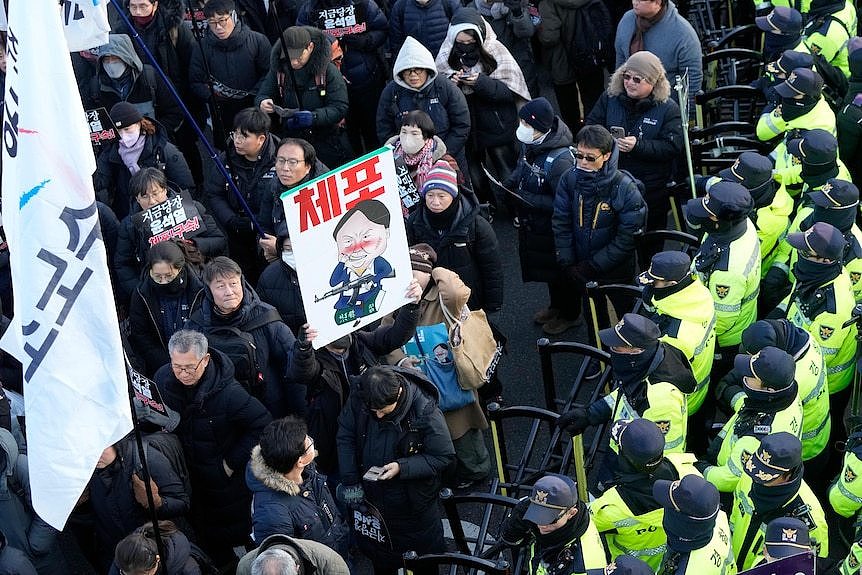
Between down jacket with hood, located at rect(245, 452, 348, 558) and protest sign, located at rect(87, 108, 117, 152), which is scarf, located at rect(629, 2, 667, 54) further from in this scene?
down jacket with hood, located at rect(245, 452, 348, 558)

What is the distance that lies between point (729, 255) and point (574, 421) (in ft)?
4.54

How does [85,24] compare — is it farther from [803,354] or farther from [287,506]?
[803,354]

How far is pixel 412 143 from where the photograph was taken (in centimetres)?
784

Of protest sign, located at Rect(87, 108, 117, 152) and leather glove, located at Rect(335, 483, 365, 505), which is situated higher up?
protest sign, located at Rect(87, 108, 117, 152)

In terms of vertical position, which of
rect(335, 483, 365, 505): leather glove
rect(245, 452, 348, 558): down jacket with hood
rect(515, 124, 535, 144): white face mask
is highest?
rect(515, 124, 535, 144): white face mask

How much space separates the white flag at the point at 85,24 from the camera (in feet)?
26.6

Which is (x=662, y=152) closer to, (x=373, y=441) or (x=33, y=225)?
(x=373, y=441)

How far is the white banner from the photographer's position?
564cm

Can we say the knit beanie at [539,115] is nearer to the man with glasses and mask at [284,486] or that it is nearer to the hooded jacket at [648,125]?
the hooded jacket at [648,125]

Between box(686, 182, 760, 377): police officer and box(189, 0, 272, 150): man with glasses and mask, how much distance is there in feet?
13.9

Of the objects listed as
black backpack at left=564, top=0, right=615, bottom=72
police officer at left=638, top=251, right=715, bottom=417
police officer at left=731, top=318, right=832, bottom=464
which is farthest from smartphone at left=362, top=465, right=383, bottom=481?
black backpack at left=564, top=0, right=615, bottom=72

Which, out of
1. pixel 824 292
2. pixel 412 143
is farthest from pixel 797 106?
pixel 412 143

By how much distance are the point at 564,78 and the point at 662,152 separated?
7.25 ft

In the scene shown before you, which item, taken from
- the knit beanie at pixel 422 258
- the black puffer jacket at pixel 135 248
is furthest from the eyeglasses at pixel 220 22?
the knit beanie at pixel 422 258
